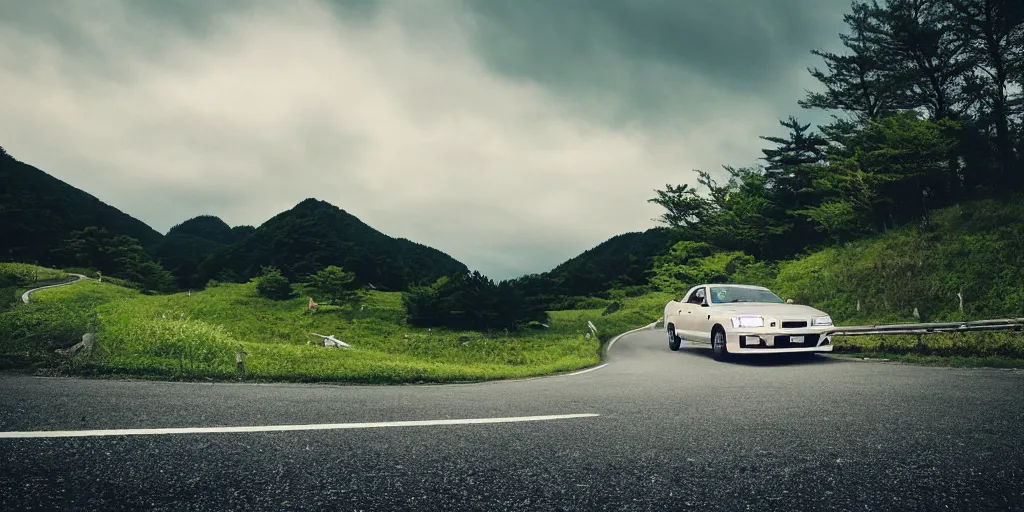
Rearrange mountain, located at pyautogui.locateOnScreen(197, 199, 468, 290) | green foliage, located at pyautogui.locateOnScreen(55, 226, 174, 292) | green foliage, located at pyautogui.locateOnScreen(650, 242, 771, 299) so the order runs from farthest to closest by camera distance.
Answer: mountain, located at pyautogui.locateOnScreen(197, 199, 468, 290) → green foliage, located at pyautogui.locateOnScreen(55, 226, 174, 292) → green foliage, located at pyautogui.locateOnScreen(650, 242, 771, 299)

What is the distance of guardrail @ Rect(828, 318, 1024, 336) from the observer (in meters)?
10.4

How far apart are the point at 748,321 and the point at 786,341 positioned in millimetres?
866

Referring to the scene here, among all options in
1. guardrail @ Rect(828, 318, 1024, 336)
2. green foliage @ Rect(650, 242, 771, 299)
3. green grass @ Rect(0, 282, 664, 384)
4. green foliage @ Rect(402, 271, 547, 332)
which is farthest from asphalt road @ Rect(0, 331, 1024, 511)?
green foliage @ Rect(650, 242, 771, 299)

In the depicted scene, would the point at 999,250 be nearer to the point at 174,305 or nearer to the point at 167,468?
the point at 167,468

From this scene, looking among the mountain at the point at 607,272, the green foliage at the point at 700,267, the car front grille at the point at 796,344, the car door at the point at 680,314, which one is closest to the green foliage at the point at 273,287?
the mountain at the point at 607,272

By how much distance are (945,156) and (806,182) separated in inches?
601

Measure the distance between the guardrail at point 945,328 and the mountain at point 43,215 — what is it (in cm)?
7833

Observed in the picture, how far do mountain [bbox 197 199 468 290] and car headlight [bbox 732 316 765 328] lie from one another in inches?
1649

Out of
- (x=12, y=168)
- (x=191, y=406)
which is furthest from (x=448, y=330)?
(x=12, y=168)

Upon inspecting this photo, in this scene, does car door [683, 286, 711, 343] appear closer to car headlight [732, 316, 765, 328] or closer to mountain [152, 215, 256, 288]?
car headlight [732, 316, 765, 328]

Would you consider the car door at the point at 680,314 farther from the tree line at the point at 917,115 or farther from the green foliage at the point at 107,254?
the green foliage at the point at 107,254

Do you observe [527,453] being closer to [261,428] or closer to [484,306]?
[261,428]

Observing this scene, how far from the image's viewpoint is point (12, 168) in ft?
287

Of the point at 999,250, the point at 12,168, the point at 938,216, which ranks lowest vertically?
the point at 999,250
